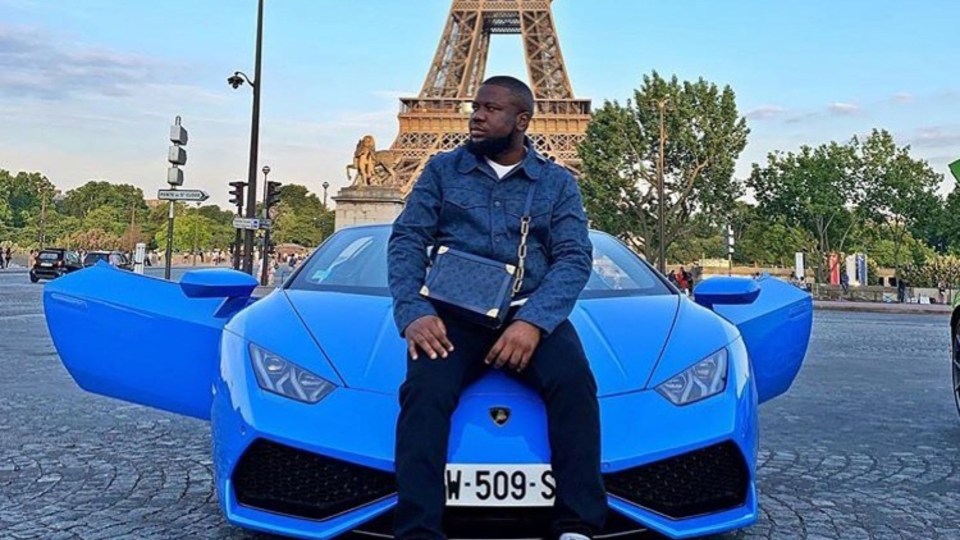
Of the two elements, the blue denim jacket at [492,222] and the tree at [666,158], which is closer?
the blue denim jacket at [492,222]

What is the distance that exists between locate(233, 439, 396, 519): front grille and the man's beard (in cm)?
105

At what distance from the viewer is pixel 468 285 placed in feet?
8.08

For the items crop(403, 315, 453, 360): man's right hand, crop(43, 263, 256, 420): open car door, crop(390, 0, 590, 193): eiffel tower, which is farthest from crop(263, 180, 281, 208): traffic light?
crop(403, 315, 453, 360): man's right hand

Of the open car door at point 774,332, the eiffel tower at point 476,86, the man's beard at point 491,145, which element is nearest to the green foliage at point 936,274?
the eiffel tower at point 476,86

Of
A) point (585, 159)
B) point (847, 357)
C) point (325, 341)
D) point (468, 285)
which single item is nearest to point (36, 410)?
point (325, 341)

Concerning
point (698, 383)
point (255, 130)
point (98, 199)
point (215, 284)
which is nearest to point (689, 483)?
point (698, 383)

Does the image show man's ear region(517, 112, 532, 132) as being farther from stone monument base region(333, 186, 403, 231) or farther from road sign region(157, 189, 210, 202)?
stone monument base region(333, 186, 403, 231)

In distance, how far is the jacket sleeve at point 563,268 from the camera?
95.7 inches

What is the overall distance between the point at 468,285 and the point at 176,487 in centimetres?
199

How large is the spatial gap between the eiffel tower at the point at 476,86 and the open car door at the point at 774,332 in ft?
138

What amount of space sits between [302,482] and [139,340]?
123 cm

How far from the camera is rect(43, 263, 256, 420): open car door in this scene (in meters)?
3.23

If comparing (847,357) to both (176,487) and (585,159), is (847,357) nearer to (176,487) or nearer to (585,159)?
(176,487)

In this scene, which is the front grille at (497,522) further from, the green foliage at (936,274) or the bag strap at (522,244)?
the green foliage at (936,274)
